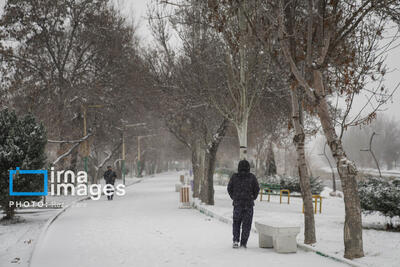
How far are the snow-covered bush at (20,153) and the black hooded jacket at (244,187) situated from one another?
25.2 ft

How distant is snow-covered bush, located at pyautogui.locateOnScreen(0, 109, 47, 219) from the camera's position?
1428 cm

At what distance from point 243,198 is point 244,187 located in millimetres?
230

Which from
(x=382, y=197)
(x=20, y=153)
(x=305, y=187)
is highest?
(x=20, y=153)

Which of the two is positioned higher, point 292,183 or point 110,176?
point 110,176

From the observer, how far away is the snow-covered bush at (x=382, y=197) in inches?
500

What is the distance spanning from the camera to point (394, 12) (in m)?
10.4

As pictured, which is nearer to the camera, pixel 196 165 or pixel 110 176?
pixel 196 165

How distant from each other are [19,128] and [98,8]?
15820 mm

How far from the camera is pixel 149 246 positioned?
34.0 ft

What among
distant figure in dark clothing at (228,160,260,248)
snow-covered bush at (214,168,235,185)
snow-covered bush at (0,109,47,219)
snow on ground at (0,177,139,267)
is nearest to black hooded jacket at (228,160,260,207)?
distant figure in dark clothing at (228,160,260,248)

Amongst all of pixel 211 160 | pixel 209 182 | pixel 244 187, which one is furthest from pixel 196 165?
pixel 244 187

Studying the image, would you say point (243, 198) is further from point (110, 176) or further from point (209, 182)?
point (110, 176)

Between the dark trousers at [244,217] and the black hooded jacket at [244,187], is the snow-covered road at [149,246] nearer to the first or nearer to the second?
the dark trousers at [244,217]

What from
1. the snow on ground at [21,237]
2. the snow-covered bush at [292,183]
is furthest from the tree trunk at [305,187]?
the snow-covered bush at [292,183]
